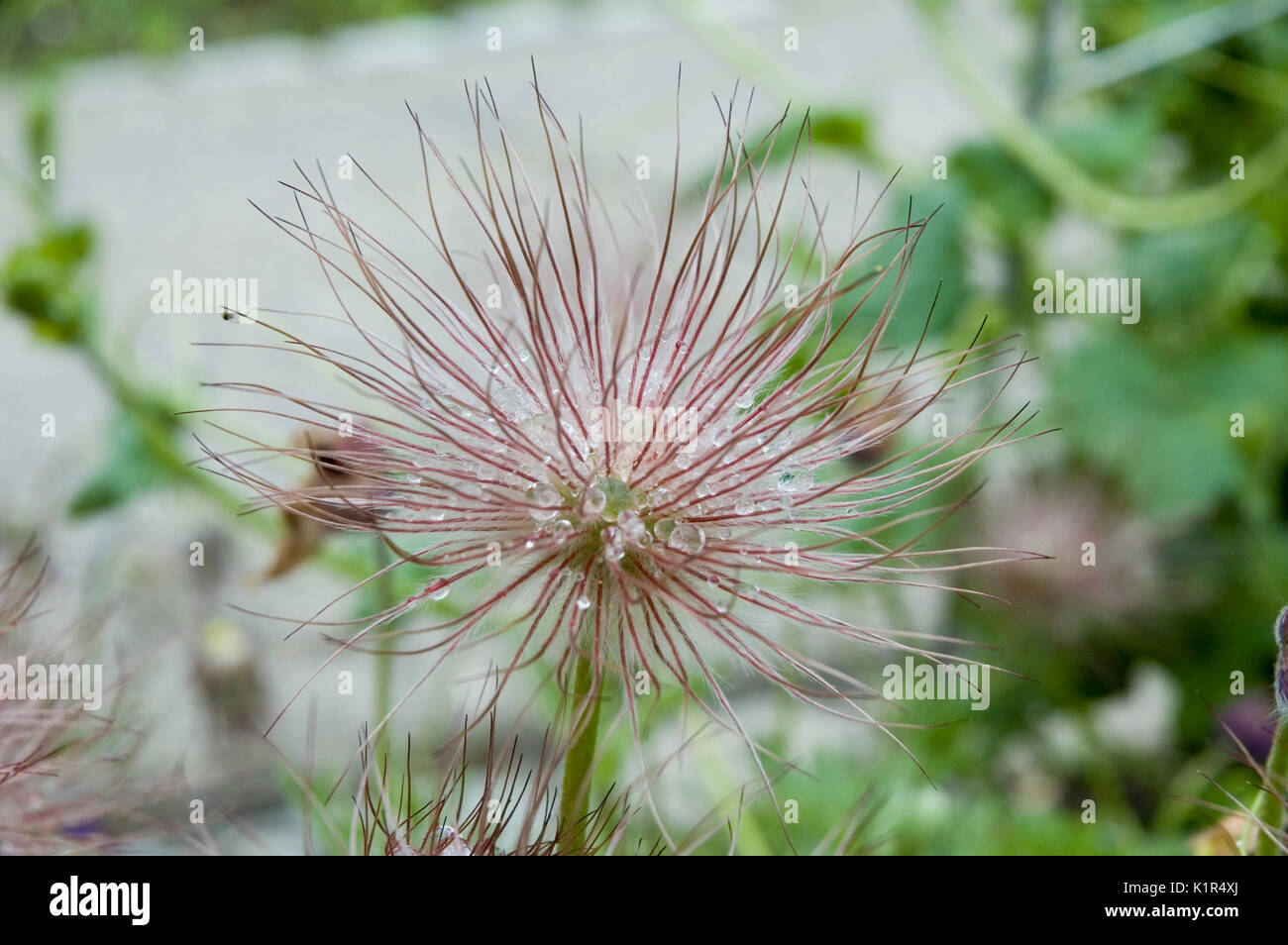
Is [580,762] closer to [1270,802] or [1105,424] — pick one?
[1270,802]

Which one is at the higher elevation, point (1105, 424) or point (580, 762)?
point (1105, 424)


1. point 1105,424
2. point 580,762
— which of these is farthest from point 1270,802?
point 1105,424

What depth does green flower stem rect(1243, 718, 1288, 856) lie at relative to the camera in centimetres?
40

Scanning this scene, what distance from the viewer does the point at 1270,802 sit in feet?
1.47

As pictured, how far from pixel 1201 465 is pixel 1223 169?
439 millimetres

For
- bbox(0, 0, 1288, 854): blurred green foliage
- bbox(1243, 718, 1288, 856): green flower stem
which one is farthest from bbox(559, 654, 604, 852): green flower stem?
bbox(0, 0, 1288, 854): blurred green foliage

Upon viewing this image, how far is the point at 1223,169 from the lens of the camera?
119cm

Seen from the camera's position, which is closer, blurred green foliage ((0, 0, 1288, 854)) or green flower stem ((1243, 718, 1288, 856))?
→ green flower stem ((1243, 718, 1288, 856))

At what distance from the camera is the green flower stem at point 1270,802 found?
40 cm

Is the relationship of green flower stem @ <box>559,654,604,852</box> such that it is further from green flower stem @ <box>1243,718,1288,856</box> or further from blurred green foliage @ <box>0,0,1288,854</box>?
blurred green foliage @ <box>0,0,1288,854</box>
